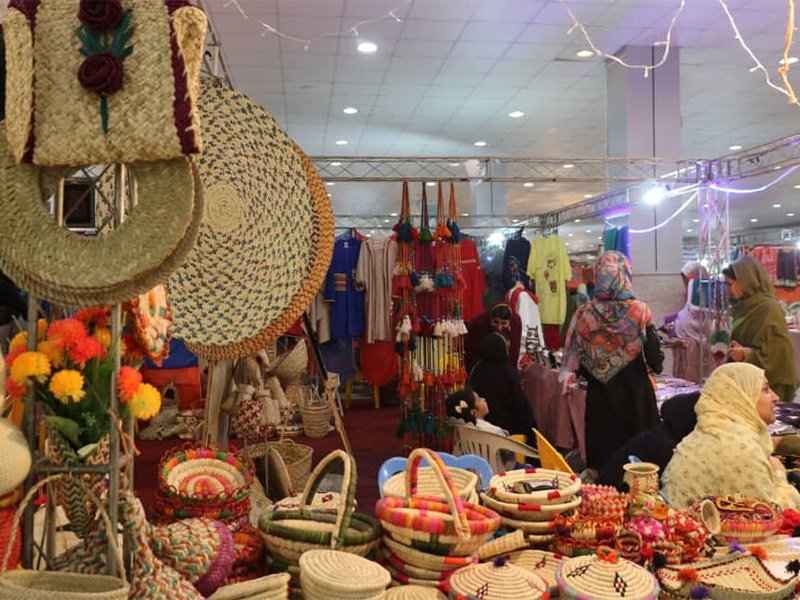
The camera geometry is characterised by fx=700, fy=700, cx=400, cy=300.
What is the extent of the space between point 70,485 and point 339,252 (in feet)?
17.0

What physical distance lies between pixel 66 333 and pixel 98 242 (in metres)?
0.17

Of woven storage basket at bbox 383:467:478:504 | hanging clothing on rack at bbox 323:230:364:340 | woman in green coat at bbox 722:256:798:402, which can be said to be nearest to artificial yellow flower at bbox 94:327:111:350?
woven storage basket at bbox 383:467:478:504

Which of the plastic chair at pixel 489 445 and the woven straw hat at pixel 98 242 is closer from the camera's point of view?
the woven straw hat at pixel 98 242

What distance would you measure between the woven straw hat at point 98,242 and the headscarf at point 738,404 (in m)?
1.86

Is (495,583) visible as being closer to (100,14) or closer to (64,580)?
(64,580)

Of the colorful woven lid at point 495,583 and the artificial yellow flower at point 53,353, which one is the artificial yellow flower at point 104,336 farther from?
the colorful woven lid at point 495,583

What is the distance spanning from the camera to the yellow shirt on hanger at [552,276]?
6.58m

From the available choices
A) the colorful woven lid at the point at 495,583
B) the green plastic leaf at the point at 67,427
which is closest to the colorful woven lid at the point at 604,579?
the colorful woven lid at the point at 495,583

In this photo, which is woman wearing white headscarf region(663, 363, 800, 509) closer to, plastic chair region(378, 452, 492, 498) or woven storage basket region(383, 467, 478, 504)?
plastic chair region(378, 452, 492, 498)

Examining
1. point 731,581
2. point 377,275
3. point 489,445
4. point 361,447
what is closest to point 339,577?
point 731,581

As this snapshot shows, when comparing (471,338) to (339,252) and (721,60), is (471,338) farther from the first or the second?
(721,60)

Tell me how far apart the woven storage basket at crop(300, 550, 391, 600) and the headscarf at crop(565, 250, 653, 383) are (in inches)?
111

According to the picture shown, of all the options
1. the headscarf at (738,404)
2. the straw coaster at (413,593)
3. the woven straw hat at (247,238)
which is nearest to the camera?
the straw coaster at (413,593)

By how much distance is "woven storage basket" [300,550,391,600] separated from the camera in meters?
1.22
